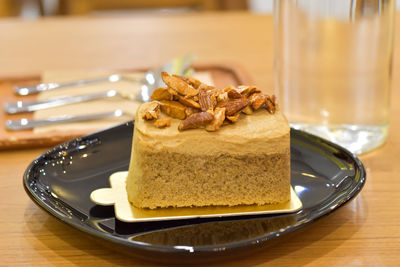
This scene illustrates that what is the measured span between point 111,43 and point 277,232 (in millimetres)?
901

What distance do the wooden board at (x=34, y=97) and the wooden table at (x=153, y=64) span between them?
2cm

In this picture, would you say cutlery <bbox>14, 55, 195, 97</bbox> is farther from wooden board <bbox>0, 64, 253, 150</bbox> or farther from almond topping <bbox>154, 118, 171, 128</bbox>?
almond topping <bbox>154, 118, 171, 128</bbox>

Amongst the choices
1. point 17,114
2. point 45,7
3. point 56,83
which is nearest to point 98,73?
point 56,83

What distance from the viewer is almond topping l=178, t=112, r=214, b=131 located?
548 mm

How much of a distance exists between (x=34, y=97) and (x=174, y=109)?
1.60ft

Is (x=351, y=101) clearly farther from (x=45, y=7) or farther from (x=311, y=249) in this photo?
(x=45, y=7)

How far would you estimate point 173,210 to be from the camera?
22.2 inches

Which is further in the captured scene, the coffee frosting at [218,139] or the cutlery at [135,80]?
the cutlery at [135,80]

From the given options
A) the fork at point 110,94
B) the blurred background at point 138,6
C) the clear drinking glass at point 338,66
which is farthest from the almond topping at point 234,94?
the blurred background at point 138,6

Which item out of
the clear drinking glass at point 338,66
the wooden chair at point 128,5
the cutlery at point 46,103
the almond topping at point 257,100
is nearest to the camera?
the almond topping at point 257,100

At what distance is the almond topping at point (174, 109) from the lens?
22.4 inches

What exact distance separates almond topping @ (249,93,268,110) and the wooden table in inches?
5.4

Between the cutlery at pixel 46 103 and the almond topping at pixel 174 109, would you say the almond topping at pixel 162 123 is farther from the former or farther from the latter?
the cutlery at pixel 46 103

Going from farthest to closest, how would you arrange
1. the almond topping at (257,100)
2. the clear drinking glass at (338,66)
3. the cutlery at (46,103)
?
1. the cutlery at (46,103)
2. the clear drinking glass at (338,66)
3. the almond topping at (257,100)
